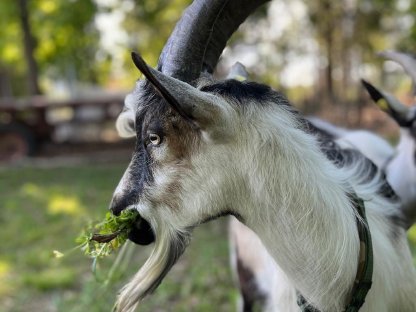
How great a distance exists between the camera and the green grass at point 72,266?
3.89m

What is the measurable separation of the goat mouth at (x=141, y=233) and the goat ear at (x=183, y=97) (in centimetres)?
42

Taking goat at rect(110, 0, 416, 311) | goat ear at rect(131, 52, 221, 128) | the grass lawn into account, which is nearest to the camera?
goat ear at rect(131, 52, 221, 128)

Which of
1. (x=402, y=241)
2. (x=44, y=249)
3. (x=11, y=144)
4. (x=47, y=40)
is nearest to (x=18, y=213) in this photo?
(x=44, y=249)

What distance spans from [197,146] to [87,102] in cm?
1074

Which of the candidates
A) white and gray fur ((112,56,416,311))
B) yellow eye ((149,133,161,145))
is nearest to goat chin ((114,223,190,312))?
white and gray fur ((112,56,416,311))

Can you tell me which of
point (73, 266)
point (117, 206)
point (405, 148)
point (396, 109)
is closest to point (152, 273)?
point (117, 206)

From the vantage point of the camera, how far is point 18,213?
6688mm

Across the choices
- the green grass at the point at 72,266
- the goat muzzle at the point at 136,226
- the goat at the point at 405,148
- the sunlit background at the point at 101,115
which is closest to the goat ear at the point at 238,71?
the goat muzzle at the point at 136,226

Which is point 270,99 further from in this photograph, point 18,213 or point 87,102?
point 87,102

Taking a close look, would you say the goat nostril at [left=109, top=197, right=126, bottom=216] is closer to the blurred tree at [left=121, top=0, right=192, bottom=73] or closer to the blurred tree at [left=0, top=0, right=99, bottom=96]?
the blurred tree at [left=121, top=0, right=192, bottom=73]

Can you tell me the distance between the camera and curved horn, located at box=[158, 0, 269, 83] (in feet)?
5.61

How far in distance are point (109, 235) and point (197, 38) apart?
2.46 ft

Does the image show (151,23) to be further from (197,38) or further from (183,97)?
(183,97)

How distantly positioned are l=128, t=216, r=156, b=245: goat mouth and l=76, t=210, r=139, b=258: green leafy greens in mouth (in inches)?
0.6
